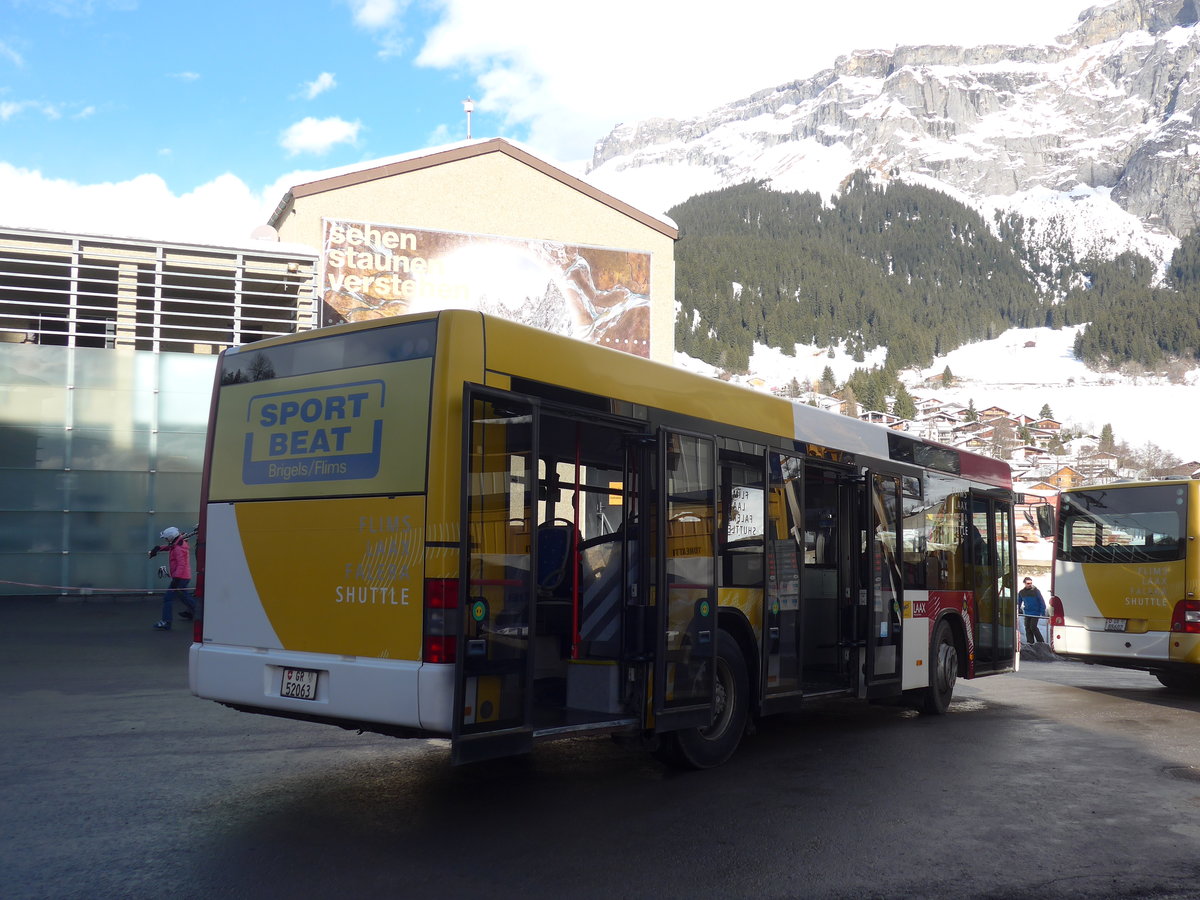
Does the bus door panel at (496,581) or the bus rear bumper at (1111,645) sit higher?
the bus door panel at (496,581)

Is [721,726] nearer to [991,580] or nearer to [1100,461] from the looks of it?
[991,580]

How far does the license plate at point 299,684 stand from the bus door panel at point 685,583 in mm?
2130

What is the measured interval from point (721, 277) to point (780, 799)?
173933mm

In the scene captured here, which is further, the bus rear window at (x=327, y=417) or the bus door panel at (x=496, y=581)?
the bus rear window at (x=327, y=417)

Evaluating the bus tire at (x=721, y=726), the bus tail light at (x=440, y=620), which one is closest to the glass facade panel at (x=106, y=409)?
the bus tire at (x=721, y=726)

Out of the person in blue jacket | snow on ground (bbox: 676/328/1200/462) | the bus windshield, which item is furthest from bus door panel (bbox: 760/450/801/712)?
snow on ground (bbox: 676/328/1200/462)

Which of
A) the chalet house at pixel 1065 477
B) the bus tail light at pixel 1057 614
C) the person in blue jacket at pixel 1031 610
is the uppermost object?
the chalet house at pixel 1065 477

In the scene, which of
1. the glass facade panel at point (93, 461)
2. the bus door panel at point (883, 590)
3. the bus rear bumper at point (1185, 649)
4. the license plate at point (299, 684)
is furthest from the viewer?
the glass facade panel at point (93, 461)

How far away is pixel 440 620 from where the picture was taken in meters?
5.89

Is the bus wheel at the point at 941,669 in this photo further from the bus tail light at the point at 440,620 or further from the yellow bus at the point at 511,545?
the bus tail light at the point at 440,620

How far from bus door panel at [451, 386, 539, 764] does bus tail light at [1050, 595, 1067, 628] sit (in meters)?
10.7

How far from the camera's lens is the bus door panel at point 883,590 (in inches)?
402

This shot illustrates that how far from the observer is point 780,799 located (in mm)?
7176

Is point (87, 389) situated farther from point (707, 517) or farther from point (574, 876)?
point (574, 876)
